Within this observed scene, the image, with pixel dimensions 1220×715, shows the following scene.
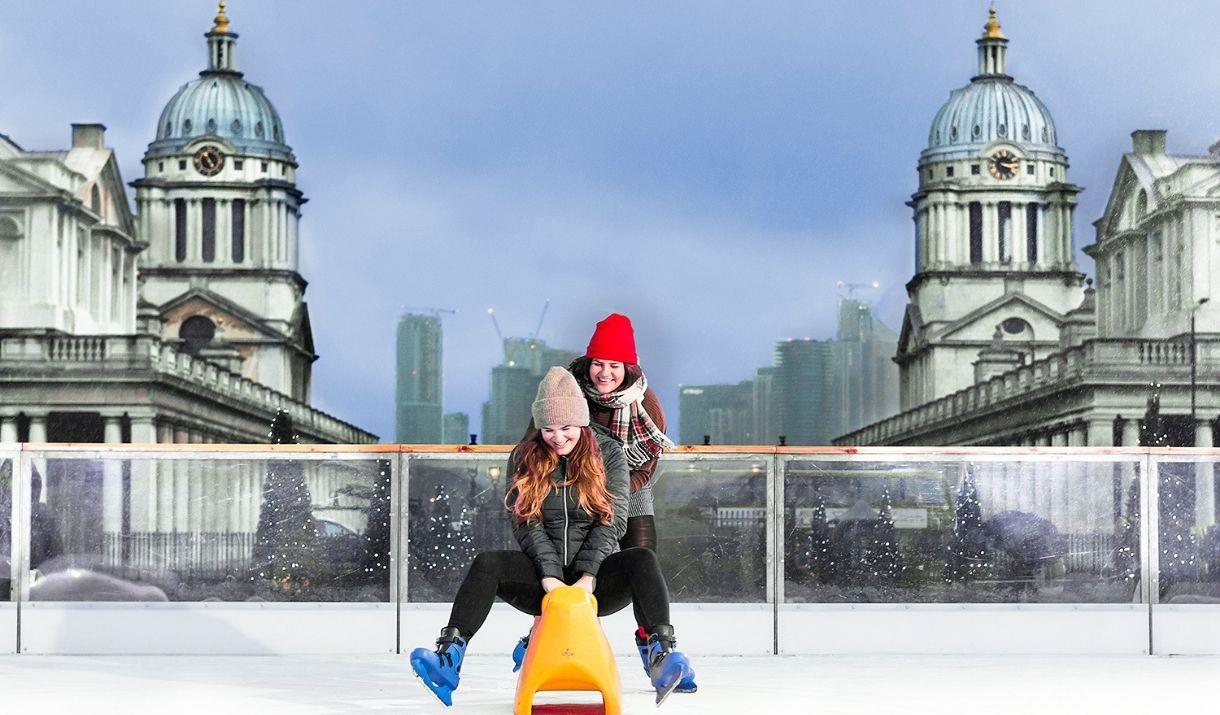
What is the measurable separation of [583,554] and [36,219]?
7666 cm

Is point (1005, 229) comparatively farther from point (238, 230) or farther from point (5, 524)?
point (5, 524)

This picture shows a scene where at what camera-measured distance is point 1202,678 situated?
11219mm

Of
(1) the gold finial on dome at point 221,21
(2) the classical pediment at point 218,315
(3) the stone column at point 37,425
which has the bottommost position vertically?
(3) the stone column at point 37,425

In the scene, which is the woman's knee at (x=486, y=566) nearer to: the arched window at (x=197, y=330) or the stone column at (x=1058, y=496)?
the stone column at (x=1058, y=496)

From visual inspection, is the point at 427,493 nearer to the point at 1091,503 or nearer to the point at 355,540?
the point at 355,540

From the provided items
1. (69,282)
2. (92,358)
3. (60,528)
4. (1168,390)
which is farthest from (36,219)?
(60,528)

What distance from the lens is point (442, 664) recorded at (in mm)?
9133

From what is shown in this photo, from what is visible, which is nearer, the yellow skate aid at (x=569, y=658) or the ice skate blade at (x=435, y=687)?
the yellow skate aid at (x=569, y=658)

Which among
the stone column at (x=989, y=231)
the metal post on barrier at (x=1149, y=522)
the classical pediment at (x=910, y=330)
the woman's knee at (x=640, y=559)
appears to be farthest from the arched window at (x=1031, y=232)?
the woman's knee at (x=640, y=559)

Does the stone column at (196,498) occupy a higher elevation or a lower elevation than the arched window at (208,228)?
lower

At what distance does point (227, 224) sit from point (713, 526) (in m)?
140

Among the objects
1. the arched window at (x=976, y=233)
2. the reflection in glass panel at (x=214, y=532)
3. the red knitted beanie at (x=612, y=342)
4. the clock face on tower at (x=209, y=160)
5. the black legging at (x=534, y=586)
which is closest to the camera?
the black legging at (x=534, y=586)

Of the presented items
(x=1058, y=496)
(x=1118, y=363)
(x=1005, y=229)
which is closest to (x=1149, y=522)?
(x=1058, y=496)

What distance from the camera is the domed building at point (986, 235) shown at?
146250mm
